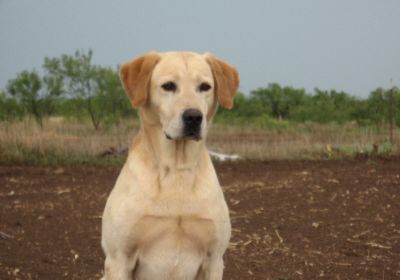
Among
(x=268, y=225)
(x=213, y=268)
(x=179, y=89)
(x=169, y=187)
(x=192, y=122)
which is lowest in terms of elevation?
(x=268, y=225)

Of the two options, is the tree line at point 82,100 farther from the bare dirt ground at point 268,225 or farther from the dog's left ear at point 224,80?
the dog's left ear at point 224,80

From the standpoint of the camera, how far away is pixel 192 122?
2.87m

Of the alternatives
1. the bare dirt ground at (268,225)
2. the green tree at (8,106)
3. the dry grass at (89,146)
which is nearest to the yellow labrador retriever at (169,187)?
the bare dirt ground at (268,225)

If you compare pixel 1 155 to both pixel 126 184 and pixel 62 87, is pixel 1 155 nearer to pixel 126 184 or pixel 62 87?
pixel 62 87

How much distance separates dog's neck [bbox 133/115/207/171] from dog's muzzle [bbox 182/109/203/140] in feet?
→ 0.50

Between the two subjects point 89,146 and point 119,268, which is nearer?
point 119,268

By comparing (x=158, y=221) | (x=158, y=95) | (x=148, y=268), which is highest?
(x=158, y=95)

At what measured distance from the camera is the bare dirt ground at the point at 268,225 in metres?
5.11

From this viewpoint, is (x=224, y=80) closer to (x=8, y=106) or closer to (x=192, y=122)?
(x=192, y=122)

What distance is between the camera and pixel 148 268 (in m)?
2.98

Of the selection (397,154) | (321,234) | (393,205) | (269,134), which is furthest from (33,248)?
(269,134)

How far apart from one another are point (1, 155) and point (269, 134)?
1027cm

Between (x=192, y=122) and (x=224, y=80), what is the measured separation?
360mm

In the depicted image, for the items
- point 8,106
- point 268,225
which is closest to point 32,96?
point 8,106
